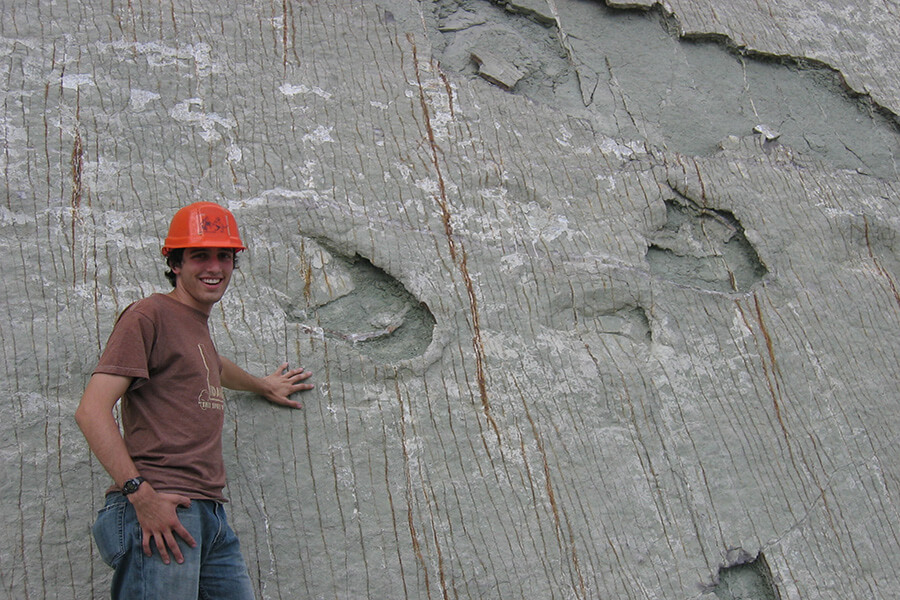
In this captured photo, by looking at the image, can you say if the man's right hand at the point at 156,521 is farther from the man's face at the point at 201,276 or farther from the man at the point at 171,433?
the man's face at the point at 201,276

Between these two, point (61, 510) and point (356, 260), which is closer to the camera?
point (61, 510)

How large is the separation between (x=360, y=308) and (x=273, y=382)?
443 mm

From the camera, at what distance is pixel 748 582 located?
295 centimetres

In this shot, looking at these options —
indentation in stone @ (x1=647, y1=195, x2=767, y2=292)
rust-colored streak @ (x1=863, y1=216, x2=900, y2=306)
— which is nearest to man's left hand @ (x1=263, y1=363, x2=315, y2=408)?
indentation in stone @ (x1=647, y1=195, x2=767, y2=292)

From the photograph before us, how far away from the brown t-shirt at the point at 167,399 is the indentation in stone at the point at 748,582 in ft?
5.69

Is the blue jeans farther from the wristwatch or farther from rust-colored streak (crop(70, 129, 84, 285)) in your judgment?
rust-colored streak (crop(70, 129, 84, 285))

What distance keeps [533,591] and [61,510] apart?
57.3 inches

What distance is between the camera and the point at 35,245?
9.21 feet

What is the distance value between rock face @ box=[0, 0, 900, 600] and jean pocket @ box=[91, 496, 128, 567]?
0.45 meters

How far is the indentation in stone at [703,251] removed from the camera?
11.2 feet

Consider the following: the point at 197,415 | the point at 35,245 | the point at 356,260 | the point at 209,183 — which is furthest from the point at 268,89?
the point at 197,415

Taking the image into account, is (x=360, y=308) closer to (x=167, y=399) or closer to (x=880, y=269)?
(x=167, y=399)

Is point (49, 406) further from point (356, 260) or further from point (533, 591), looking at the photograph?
point (533, 591)

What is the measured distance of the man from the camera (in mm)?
2029
